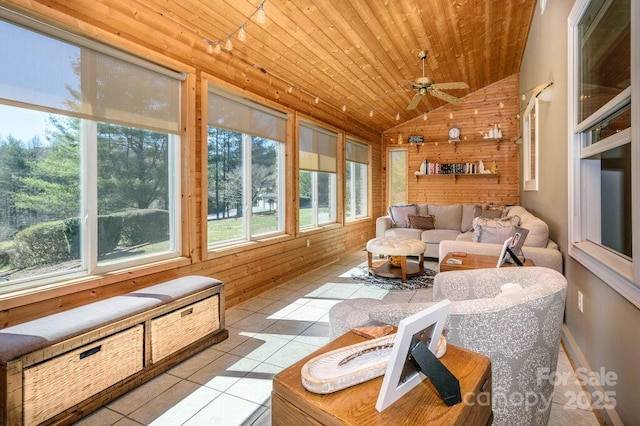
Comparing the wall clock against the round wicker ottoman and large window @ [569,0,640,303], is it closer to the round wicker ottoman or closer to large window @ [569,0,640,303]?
the round wicker ottoman

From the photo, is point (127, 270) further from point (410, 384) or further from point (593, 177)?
point (593, 177)

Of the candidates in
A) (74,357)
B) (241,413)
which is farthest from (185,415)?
(74,357)

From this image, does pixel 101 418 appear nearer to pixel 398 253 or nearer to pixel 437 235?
pixel 398 253

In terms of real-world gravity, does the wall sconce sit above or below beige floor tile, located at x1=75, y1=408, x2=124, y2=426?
above

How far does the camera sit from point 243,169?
4031mm

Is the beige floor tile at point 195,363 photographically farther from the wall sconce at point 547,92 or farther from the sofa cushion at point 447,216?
the sofa cushion at point 447,216

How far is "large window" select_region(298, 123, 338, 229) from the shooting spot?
5211 mm

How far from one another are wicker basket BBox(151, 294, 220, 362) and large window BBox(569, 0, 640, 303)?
260 cm

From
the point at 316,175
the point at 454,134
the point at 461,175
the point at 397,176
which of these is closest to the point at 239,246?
the point at 316,175

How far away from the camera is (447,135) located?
7480mm

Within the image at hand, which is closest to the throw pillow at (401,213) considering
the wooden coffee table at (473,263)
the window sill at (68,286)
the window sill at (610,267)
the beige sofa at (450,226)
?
the beige sofa at (450,226)

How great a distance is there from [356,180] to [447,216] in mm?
1977

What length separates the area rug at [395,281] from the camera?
4.36m

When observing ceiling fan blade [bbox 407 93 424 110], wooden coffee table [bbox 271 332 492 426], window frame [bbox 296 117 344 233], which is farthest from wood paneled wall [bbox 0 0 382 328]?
wooden coffee table [bbox 271 332 492 426]
